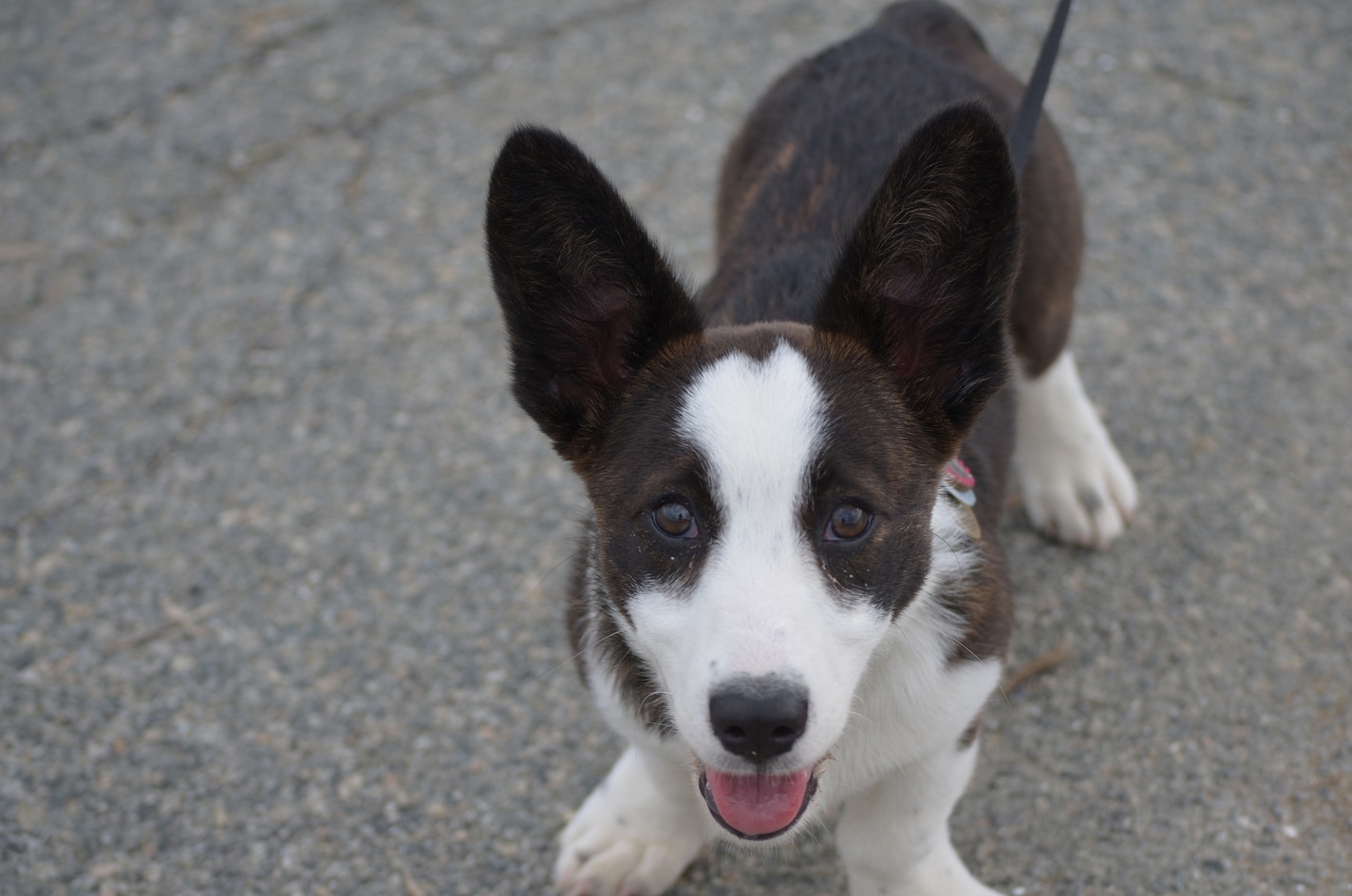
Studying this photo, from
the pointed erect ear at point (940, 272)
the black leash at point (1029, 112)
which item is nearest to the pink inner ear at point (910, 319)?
the pointed erect ear at point (940, 272)

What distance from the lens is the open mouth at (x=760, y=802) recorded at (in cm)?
219

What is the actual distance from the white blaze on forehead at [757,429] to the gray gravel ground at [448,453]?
1.26 meters

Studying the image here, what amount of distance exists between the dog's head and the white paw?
1427mm

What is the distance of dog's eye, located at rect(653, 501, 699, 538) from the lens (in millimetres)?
2113

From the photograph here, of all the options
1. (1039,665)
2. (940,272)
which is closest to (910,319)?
(940,272)

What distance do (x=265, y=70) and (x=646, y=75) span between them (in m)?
1.71

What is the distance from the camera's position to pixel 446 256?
4.82m

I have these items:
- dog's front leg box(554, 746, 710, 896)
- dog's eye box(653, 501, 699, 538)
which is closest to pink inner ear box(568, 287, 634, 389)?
dog's eye box(653, 501, 699, 538)

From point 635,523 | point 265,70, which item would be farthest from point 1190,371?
point 265,70

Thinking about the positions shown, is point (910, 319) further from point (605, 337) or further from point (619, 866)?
point (619, 866)

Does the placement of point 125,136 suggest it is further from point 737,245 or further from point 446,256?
point 737,245

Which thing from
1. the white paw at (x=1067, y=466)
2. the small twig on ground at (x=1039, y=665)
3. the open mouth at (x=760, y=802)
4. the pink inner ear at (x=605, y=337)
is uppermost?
the pink inner ear at (x=605, y=337)

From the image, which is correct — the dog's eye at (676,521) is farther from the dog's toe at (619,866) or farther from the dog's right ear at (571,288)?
the dog's toe at (619,866)

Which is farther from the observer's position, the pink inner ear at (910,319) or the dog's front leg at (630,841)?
the dog's front leg at (630,841)
